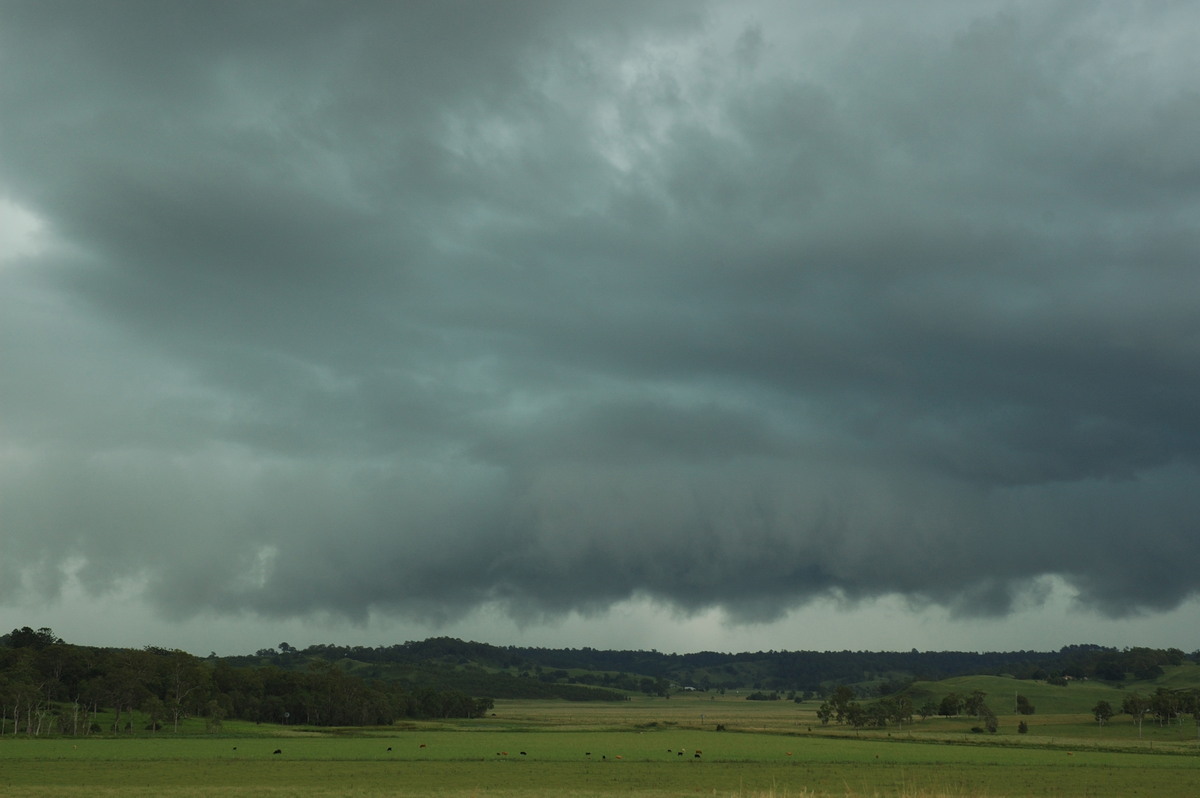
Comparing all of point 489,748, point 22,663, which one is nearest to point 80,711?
point 22,663

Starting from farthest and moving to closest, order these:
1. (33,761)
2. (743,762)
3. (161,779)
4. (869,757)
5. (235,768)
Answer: (869,757)
(743,762)
(33,761)
(235,768)
(161,779)

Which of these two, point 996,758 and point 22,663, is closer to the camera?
point 996,758

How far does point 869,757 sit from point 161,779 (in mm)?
79674

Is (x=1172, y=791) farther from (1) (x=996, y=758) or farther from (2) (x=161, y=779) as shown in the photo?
(2) (x=161, y=779)

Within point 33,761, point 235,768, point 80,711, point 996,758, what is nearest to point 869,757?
point 996,758

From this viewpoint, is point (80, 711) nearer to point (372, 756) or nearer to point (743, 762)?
point (372, 756)

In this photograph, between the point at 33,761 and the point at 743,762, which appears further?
the point at 743,762

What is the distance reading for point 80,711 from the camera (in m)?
194

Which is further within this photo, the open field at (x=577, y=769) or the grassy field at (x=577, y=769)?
the open field at (x=577, y=769)

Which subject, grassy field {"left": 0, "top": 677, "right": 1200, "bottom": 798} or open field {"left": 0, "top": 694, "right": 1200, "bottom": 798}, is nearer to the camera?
grassy field {"left": 0, "top": 677, "right": 1200, "bottom": 798}

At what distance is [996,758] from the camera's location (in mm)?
119250

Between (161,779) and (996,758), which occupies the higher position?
(161,779)

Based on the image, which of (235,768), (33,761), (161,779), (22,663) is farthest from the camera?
(22,663)

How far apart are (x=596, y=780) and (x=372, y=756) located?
123ft
